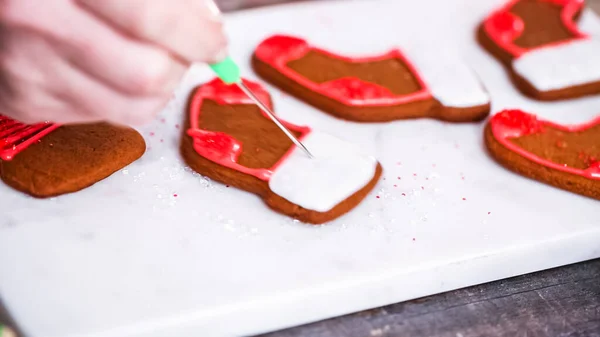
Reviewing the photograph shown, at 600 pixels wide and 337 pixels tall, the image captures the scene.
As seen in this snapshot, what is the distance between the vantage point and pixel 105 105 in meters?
0.89

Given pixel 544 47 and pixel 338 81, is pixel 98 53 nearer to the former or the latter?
pixel 338 81

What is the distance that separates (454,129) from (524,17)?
0.45 meters

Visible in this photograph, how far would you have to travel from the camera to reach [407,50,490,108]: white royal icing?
1.37 m

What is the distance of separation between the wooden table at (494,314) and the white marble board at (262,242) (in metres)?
0.02

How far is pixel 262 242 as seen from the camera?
43.6 inches

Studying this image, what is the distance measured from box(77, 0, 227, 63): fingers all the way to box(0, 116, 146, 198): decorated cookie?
36 centimetres

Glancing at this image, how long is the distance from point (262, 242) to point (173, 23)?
0.40 m

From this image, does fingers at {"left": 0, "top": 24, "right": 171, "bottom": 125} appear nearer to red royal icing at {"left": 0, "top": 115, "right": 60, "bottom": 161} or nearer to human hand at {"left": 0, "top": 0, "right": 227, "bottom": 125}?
human hand at {"left": 0, "top": 0, "right": 227, "bottom": 125}

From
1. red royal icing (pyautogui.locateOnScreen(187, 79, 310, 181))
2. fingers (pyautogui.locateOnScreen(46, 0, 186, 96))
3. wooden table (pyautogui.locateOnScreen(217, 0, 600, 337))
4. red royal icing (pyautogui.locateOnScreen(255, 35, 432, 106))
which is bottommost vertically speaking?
wooden table (pyautogui.locateOnScreen(217, 0, 600, 337))

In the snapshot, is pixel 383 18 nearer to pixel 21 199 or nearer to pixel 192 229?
pixel 192 229

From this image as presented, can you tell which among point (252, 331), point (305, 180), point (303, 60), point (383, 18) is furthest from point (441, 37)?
point (252, 331)

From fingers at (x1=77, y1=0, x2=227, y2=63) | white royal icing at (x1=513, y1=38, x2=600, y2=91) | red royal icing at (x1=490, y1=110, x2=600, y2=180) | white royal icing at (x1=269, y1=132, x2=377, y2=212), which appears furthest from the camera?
white royal icing at (x1=513, y1=38, x2=600, y2=91)

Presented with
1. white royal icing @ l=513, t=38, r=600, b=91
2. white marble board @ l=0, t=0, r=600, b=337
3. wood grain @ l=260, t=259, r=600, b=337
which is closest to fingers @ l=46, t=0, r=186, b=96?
white marble board @ l=0, t=0, r=600, b=337

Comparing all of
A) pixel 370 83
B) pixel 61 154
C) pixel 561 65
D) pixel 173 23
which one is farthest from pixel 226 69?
pixel 561 65
